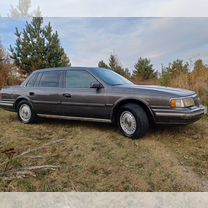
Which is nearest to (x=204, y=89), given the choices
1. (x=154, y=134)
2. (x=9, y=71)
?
(x=154, y=134)

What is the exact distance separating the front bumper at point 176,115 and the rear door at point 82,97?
1095 mm

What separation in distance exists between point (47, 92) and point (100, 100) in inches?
60.1

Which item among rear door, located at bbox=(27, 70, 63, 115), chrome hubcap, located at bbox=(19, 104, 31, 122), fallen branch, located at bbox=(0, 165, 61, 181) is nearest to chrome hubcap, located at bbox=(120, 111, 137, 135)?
rear door, located at bbox=(27, 70, 63, 115)

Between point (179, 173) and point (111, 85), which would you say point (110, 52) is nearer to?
point (111, 85)

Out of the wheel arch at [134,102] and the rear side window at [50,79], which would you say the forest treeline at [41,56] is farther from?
the wheel arch at [134,102]

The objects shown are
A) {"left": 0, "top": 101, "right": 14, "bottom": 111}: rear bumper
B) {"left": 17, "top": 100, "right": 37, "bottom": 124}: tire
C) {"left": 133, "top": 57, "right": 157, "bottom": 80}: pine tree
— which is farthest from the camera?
{"left": 133, "top": 57, "right": 157, "bottom": 80}: pine tree

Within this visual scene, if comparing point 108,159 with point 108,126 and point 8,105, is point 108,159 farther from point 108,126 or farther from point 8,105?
point 8,105

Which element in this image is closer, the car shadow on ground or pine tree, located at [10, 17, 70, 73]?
the car shadow on ground

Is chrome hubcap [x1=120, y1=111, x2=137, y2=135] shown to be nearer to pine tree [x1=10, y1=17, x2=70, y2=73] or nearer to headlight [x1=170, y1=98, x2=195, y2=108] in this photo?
headlight [x1=170, y1=98, x2=195, y2=108]

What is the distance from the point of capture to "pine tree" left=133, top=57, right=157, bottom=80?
1956 centimetres

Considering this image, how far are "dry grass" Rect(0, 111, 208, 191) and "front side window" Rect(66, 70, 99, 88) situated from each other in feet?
3.01

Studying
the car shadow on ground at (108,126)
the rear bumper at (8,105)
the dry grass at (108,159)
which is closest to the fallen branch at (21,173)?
the dry grass at (108,159)

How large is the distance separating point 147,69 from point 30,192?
56.8ft

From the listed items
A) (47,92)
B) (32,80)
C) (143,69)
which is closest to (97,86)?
(47,92)
